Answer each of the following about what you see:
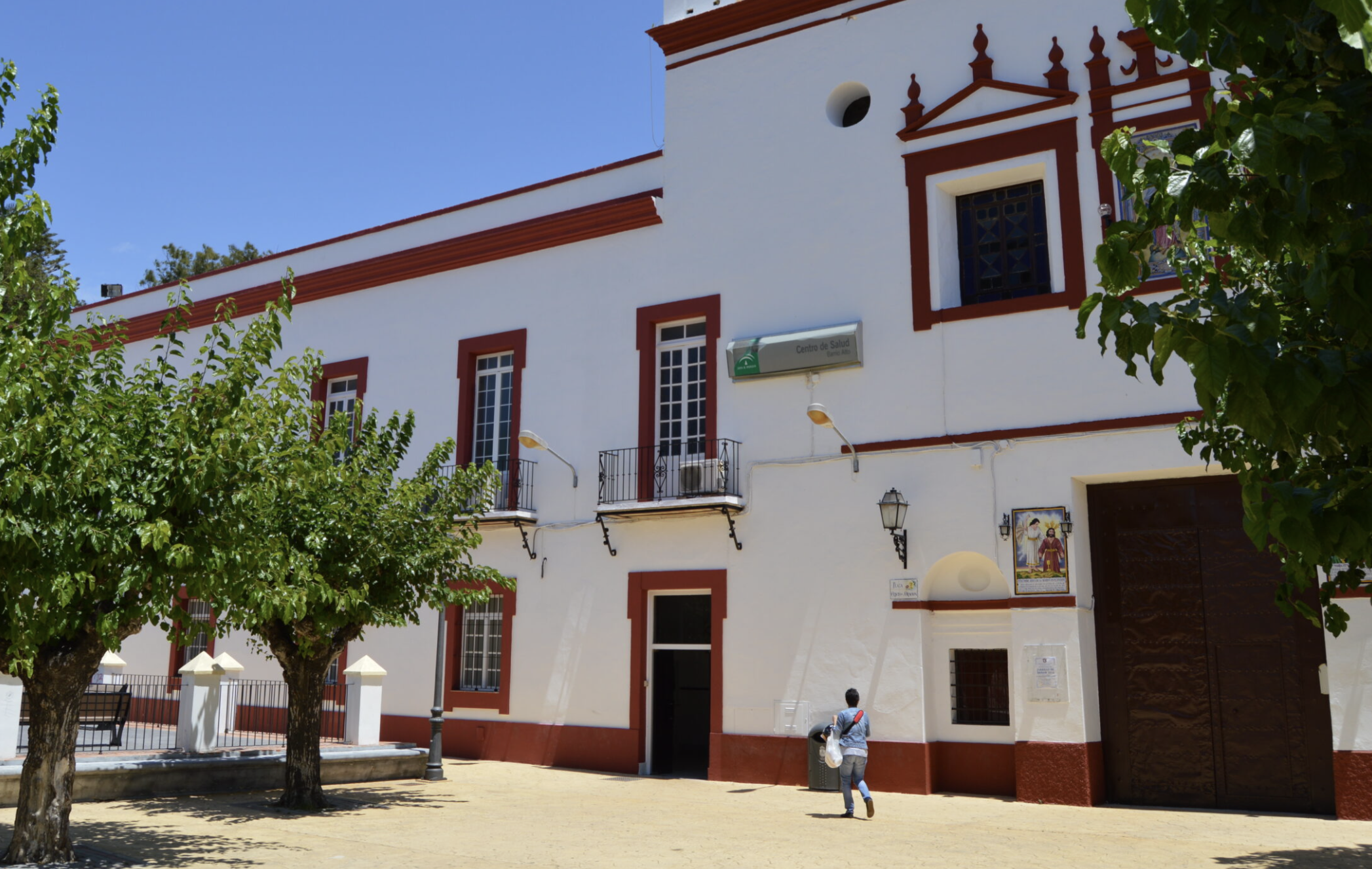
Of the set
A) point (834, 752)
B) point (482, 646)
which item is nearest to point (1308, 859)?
point (834, 752)

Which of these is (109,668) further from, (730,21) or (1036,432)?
(1036,432)

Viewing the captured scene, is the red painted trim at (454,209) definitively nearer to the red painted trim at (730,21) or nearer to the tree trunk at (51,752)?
the red painted trim at (730,21)

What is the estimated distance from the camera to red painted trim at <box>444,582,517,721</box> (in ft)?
58.7

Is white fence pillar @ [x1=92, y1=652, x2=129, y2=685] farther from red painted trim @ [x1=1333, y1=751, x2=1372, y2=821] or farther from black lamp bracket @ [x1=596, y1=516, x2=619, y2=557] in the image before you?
red painted trim @ [x1=1333, y1=751, x2=1372, y2=821]

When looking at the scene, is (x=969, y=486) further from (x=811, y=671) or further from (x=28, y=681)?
(x=28, y=681)

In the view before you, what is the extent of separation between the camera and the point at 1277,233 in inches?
147

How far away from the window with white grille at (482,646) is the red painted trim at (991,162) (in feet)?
27.0

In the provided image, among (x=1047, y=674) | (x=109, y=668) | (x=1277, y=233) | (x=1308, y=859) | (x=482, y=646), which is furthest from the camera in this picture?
(x=109, y=668)

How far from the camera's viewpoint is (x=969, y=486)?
1451 centimetres

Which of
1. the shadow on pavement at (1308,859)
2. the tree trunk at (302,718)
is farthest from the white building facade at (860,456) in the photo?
the tree trunk at (302,718)

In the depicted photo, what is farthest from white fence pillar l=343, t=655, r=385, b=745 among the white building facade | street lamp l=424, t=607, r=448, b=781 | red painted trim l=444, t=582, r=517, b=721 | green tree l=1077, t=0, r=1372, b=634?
green tree l=1077, t=0, r=1372, b=634

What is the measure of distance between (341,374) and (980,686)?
41.6ft

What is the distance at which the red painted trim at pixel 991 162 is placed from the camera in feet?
46.9

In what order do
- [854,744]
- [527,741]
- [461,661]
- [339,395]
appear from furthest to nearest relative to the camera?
[339,395]
[461,661]
[527,741]
[854,744]
